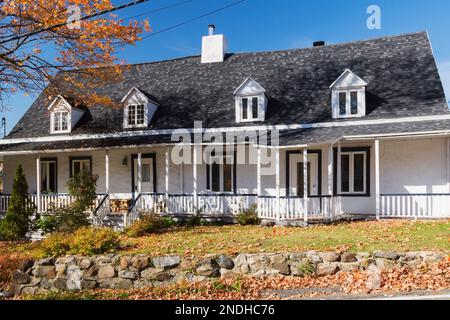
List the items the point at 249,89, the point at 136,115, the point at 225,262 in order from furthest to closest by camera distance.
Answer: the point at 136,115 < the point at 249,89 < the point at 225,262

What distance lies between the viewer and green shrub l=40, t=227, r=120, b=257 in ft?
39.9

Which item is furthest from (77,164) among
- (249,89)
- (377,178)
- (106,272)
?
(377,178)

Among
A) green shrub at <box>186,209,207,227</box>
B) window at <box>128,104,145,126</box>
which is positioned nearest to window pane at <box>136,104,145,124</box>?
window at <box>128,104,145,126</box>

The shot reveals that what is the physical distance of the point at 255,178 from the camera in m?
19.9

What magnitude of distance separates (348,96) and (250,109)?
15.1 ft

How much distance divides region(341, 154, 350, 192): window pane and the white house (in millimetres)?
44

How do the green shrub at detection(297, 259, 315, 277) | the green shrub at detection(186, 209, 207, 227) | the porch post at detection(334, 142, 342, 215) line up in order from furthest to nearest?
the green shrub at detection(186, 209, 207, 227)
the porch post at detection(334, 142, 342, 215)
the green shrub at detection(297, 259, 315, 277)

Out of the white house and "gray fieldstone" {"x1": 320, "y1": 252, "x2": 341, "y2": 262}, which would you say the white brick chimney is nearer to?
the white house

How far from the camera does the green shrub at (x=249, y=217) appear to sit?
17.5 metres

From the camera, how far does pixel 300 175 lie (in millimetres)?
19375

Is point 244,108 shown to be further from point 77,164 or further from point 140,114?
point 77,164
